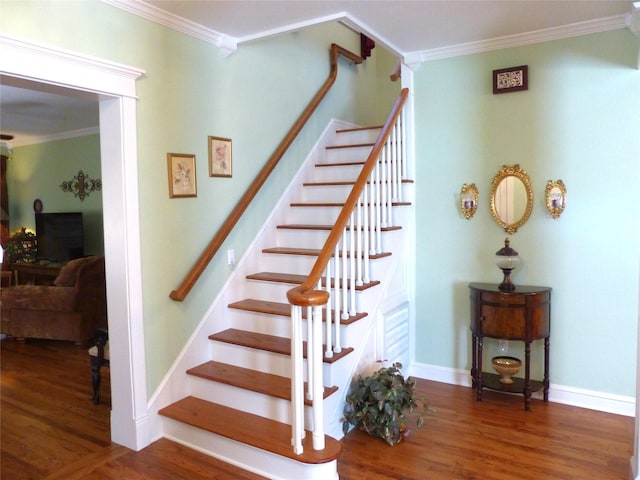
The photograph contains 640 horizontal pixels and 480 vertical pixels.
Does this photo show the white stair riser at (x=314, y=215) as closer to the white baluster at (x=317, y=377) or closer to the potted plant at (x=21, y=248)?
the white baluster at (x=317, y=377)

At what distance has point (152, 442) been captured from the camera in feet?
9.65

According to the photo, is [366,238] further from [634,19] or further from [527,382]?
[634,19]

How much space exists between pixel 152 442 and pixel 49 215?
5.01 metres

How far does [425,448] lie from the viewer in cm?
282

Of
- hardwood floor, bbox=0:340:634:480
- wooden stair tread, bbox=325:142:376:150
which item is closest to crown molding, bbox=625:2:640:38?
wooden stair tread, bbox=325:142:376:150

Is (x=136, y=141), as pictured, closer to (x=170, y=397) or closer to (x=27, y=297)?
(x=170, y=397)

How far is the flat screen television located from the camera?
6.76 m

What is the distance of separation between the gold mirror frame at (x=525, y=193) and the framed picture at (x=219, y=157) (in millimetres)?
1932

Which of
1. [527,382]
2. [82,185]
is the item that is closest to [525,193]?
[527,382]

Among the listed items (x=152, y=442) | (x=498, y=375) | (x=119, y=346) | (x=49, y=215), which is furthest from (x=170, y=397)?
(x=49, y=215)

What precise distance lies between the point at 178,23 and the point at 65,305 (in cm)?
322

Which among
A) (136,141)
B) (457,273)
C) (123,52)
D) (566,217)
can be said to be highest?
(123,52)

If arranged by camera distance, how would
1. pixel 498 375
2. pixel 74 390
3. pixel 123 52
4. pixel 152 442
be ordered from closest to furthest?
pixel 123 52
pixel 152 442
pixel 498 375
pixel 74 390

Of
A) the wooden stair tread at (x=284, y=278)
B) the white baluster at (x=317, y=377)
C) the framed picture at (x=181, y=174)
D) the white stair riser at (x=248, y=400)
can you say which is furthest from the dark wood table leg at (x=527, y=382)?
the framed picture at (x=181, y=174)
